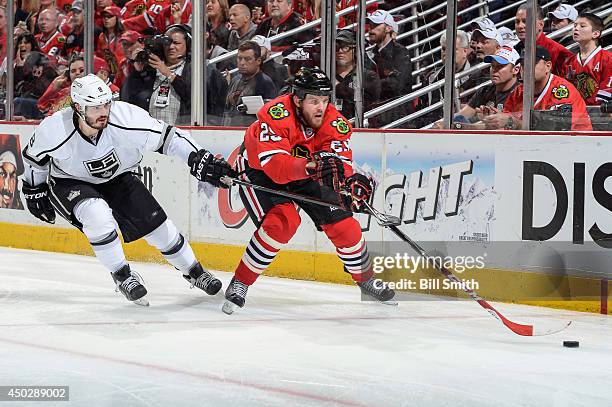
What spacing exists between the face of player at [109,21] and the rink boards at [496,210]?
1.48m

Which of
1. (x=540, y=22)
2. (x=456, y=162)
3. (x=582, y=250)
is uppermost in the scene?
(x=540, y=22)

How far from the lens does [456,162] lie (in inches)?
201

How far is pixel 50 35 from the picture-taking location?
24.3ft

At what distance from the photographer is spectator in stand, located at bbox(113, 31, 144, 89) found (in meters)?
6.80

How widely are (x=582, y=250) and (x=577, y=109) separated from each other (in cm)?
66

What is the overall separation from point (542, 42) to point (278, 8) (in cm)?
169

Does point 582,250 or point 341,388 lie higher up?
point 582,250

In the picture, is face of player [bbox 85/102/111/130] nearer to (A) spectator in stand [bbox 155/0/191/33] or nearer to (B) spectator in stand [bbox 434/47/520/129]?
(B) spectator in stand [bbox 434/47/520/129]

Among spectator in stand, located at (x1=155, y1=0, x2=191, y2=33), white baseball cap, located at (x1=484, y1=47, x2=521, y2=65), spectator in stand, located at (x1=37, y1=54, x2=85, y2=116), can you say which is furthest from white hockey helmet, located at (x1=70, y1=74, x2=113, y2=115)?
spectator in stand, located at (x1=37, y1=54, x2=85, y2=116)

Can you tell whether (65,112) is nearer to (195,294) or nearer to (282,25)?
(195,294)

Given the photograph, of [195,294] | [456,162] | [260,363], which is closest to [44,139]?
[195,294]

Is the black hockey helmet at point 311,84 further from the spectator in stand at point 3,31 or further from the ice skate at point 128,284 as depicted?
the spectator in stand at point 3,31

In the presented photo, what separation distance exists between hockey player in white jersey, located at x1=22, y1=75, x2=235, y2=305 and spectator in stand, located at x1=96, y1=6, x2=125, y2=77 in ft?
7.53

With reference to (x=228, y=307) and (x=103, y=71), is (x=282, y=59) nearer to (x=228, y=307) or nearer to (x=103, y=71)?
(x=103, y=71)
